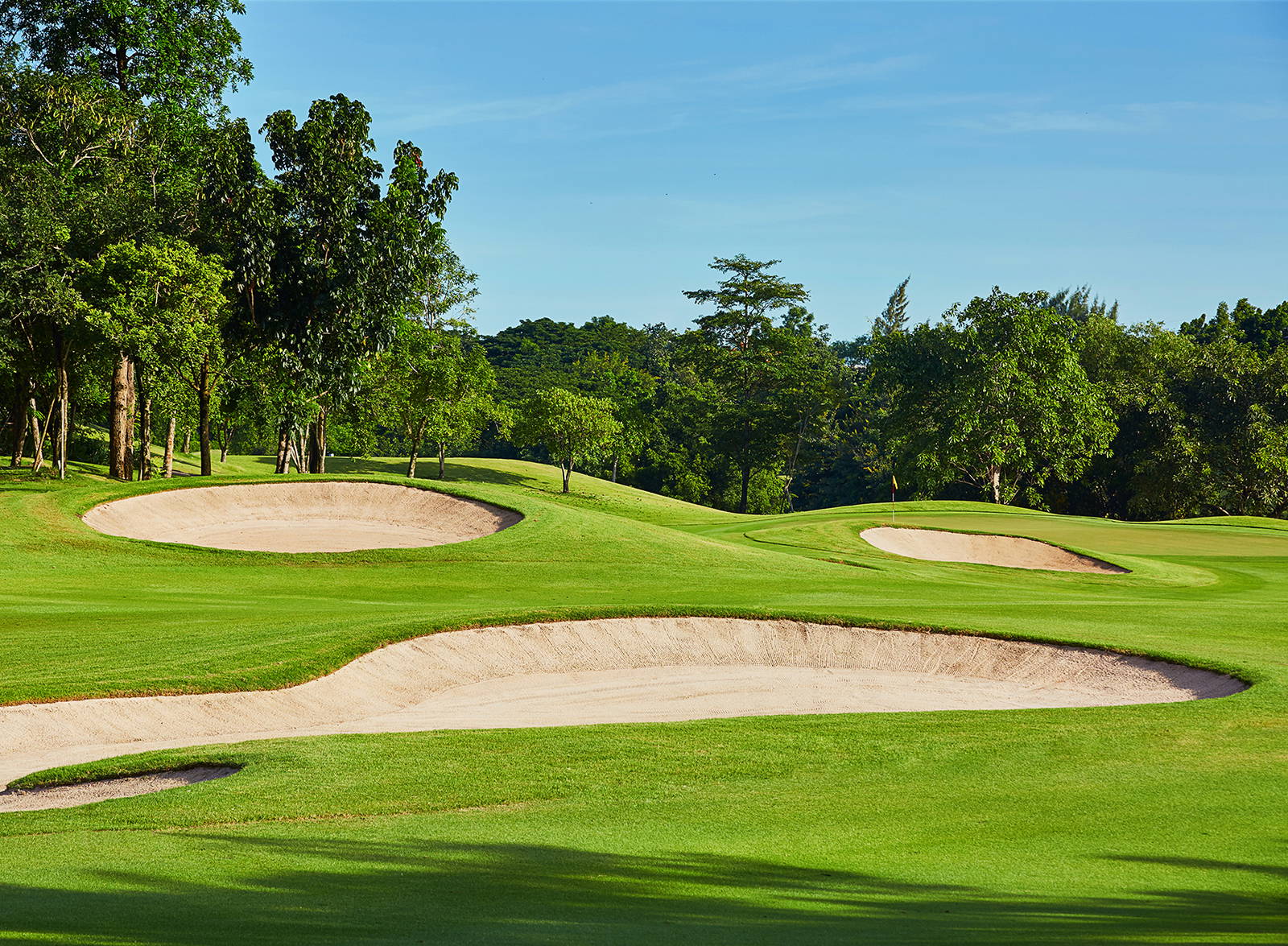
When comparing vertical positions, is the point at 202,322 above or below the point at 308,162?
below

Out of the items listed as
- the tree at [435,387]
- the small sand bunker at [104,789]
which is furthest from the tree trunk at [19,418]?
the small sand bunker at [104,789]

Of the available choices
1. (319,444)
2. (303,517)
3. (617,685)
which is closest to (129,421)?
(319,444)

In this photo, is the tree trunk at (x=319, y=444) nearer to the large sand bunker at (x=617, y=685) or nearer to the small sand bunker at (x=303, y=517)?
the small sand bunker at (x=303, y=517)

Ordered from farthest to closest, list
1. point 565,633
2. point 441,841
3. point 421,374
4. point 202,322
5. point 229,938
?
point 421,374 < point 202,322 < point 565,633 < point 441,841 < point 229,938

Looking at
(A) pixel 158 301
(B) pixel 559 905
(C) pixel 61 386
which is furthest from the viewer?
(C) pixel 61 386

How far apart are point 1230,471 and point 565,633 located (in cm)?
6068

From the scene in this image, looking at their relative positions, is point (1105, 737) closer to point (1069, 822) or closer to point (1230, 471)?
point (1069, 822)

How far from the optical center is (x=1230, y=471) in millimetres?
65812

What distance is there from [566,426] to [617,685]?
1952 inches

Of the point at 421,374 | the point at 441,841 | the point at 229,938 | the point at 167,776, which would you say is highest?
the point at 421,374

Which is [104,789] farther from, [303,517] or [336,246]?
[336,246]

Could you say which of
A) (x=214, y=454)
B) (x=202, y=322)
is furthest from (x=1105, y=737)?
(x=214, y=454)

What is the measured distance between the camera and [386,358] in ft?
193

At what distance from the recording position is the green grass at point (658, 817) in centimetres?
568
